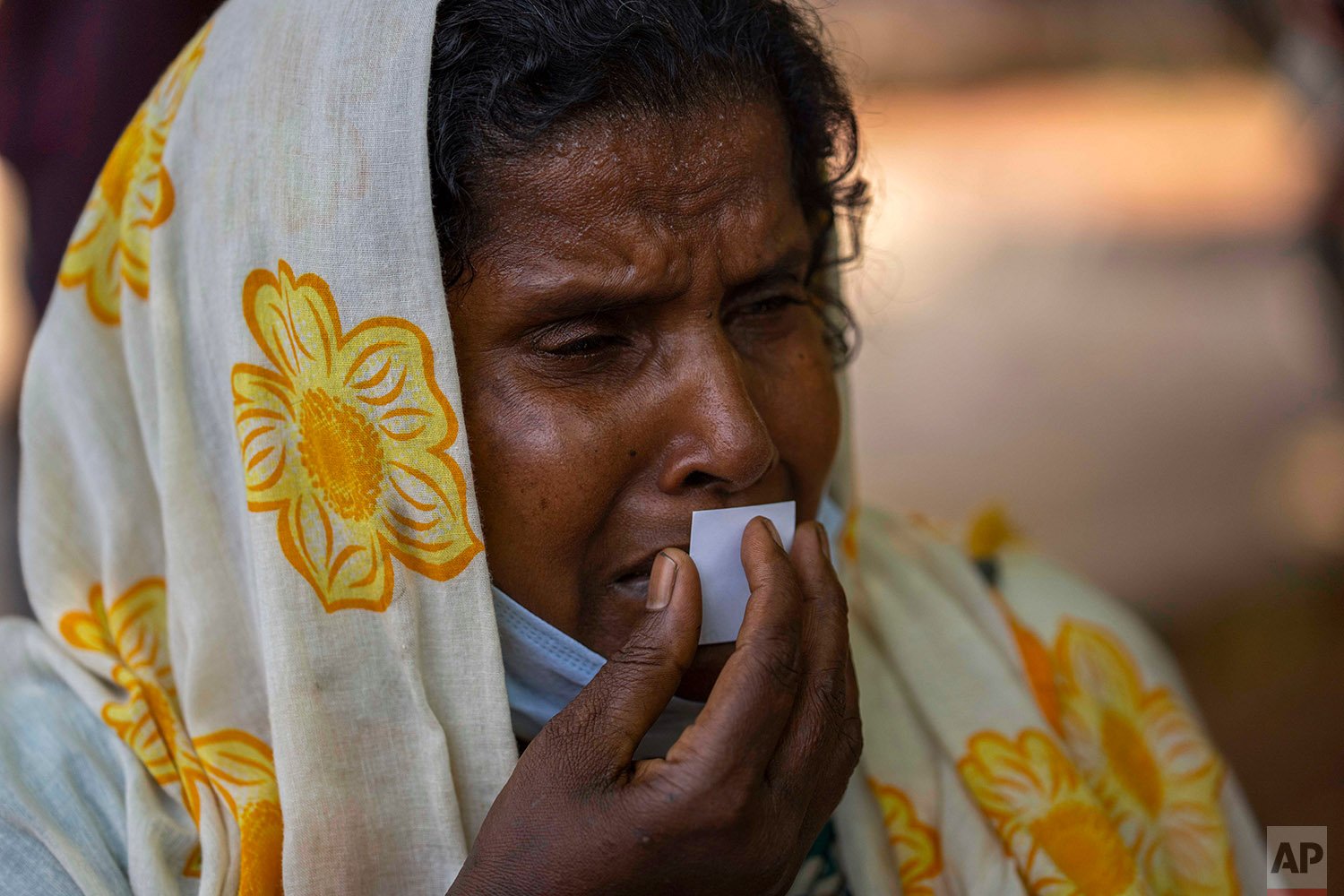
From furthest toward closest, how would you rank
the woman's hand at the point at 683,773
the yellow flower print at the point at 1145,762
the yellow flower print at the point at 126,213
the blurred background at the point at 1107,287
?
the blurred background at the point at 1107,287
the yellow flower print at the point at 1145,762
the yellow flower print at the point at 126,213
the woman's hand at the point at 683,773

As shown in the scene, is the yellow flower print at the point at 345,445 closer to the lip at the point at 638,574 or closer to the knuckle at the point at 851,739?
the lip at the point at 638,574

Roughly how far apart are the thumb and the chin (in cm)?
13

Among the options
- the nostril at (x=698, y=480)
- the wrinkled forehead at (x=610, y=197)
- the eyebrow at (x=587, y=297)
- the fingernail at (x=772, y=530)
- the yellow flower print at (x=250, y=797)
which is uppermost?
the wrinkled forehead at (x=610, y=197)

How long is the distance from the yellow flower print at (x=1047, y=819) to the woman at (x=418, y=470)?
0.16ft

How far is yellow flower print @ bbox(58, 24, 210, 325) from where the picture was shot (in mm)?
1724

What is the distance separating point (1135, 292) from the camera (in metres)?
8.69

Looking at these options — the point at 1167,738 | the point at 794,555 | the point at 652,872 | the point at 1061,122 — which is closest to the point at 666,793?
the point at 652,872

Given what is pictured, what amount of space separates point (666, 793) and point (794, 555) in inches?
16.1

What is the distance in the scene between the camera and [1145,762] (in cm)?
214

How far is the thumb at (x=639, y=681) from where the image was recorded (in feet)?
4.50

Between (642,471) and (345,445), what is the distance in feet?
1.33

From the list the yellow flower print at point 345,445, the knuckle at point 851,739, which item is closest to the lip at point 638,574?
the yellow flower print at point 345,445

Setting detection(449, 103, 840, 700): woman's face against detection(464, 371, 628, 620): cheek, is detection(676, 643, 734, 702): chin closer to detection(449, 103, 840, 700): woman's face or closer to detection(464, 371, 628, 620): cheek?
Answer: detection(449, 103, 840, 700): woman's face

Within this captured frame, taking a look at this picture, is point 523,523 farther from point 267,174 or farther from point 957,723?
point 957,723
